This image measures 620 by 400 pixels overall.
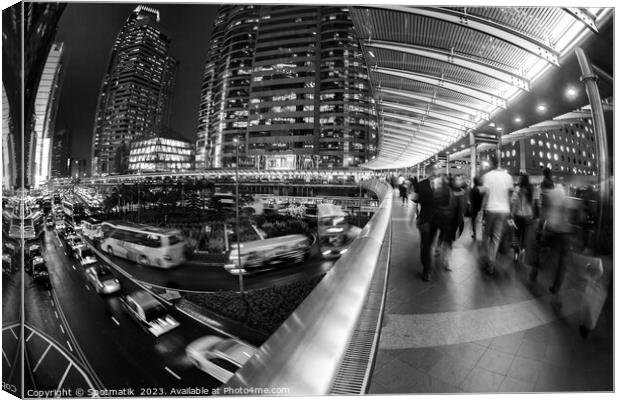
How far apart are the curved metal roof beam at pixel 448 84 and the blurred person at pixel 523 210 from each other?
2428 millimetres

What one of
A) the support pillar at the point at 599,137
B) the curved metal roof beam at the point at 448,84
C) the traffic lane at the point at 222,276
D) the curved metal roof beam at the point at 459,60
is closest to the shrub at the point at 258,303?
the traffic lane at the point at 222,276

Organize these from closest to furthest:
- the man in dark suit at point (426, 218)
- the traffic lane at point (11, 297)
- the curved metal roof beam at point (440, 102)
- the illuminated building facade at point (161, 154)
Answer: the traffic lane at point (11, 297), the man in dark suit at point (426, 218), the illuminated building facade at point (161, 154), the curved metal roof beam at point (440, 102)

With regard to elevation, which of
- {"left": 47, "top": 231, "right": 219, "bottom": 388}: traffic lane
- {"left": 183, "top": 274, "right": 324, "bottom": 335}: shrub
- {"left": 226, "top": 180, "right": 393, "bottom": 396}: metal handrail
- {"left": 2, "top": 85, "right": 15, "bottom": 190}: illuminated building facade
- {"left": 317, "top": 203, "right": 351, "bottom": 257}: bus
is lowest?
{"left": 183, "top": 274, "right": 324, "bottom": 335}: shrub

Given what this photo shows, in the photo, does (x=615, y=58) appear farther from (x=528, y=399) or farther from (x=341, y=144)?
(x=341, y=144)

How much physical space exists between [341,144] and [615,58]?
18.3 ft

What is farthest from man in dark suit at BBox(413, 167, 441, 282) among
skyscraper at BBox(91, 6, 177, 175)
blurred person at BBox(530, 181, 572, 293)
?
skyscraper at BBox(91, 6, 177, 175)

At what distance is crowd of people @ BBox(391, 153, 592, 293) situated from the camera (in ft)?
6.77

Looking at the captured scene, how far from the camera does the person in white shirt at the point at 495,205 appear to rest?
248 cm

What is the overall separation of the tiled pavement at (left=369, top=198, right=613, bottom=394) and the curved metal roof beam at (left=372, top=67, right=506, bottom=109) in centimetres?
376

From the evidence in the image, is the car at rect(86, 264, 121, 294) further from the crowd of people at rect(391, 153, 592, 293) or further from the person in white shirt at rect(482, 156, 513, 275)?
the person in white shirt at rect(482, 156, 513, 275)

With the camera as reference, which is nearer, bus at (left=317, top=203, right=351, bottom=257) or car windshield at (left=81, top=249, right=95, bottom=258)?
car windshield at (left=81, top=249, right=95, bottom=258)

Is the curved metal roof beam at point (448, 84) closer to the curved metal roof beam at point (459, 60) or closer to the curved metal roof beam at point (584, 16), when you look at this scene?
the curved metal roof beam at point (459, 60)

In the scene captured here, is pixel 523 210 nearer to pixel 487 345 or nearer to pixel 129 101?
pixel 487 345

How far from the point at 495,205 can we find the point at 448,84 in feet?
9.81
